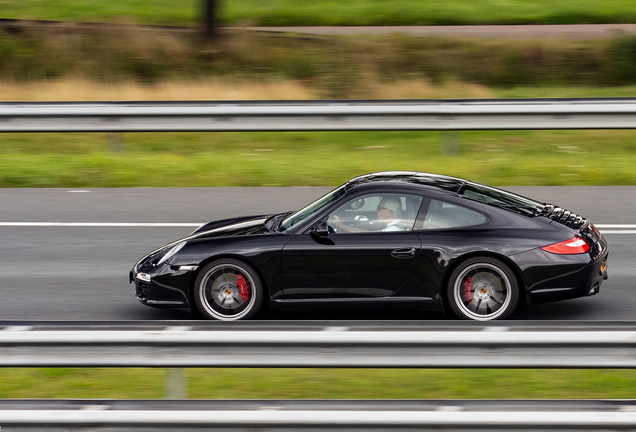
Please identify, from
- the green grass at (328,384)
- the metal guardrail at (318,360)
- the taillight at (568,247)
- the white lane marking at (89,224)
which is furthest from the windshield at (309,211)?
the white lane marking at (89,224)

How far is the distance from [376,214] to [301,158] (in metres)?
5.92

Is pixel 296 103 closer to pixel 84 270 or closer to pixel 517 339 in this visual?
pixel 84 270

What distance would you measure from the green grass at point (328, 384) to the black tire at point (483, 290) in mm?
779

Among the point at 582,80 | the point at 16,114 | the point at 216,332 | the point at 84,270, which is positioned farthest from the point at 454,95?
the point at 216,332

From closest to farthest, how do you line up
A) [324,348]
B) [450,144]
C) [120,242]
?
A: [324,348], [120,242], [450,144]

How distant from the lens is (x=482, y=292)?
6.88 m

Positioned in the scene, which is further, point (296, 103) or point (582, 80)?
point (582, 80)

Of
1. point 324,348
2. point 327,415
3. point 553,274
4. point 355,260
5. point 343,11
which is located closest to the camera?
point 327,415

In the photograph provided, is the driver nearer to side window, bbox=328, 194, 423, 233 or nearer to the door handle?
side window, bbox=328, 194, 423, 233

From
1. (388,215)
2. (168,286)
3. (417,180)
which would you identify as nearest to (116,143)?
(168,286)

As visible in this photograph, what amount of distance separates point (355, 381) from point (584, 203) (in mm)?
5520

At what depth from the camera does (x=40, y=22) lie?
24266 millimetres

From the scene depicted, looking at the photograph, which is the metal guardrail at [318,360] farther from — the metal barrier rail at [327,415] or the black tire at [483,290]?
the black tire at [483,290]

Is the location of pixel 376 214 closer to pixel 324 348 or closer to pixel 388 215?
pixel 388 215
